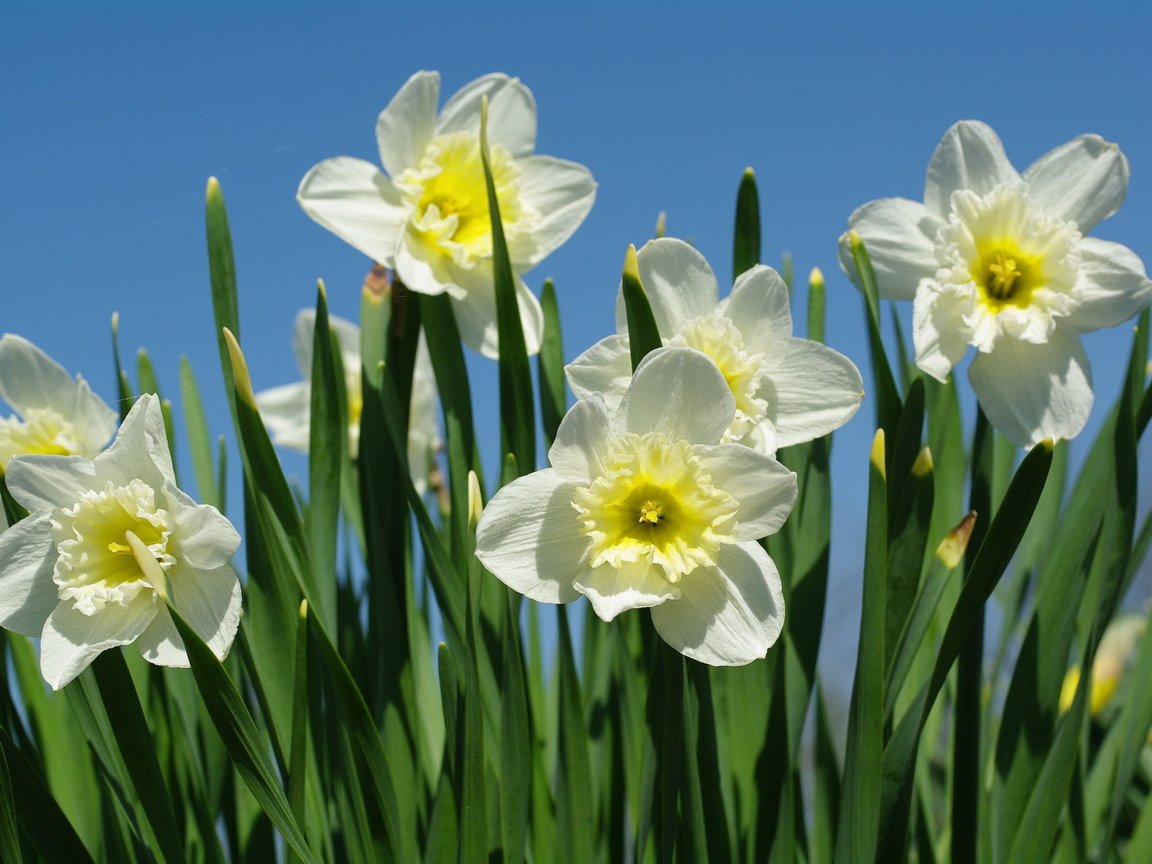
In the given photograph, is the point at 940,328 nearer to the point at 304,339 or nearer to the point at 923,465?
the point at 923,465

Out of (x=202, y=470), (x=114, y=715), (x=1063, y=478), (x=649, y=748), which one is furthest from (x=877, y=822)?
(x=202, y=470)

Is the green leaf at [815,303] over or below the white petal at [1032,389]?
over

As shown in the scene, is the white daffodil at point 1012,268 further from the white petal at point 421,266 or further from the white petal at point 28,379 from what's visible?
the white petal at point 28,379

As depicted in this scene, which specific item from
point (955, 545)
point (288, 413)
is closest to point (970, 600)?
point (955, 545)

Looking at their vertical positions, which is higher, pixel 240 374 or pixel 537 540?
pixel 240 374

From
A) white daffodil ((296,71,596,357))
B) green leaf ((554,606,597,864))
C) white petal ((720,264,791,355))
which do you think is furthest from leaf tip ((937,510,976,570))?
white daffodil ((296,71,596,357))

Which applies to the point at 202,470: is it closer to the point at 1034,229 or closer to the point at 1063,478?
the point at 1034,229

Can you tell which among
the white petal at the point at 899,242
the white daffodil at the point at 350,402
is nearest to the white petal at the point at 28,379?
the white daffodil at the point at 350,402
